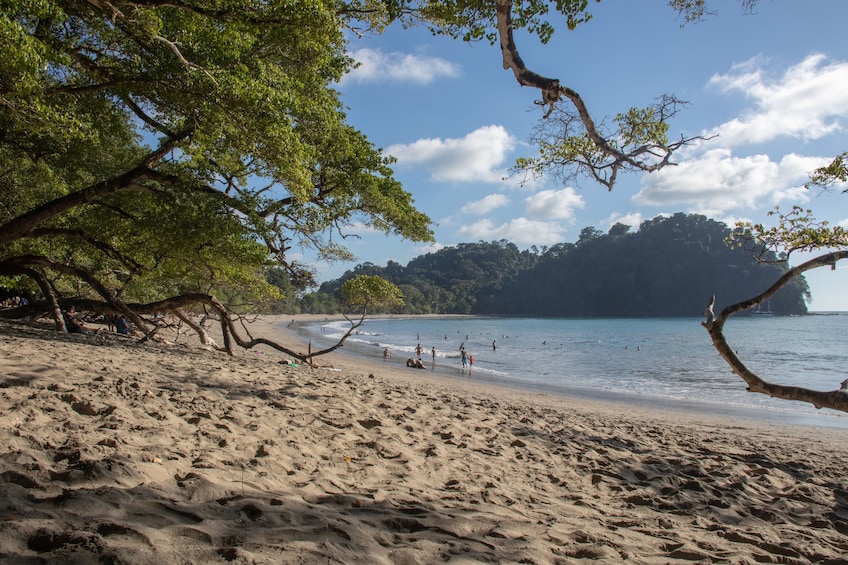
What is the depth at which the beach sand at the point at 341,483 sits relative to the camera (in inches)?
90.0

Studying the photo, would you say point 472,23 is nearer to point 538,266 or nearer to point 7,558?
point 7,558

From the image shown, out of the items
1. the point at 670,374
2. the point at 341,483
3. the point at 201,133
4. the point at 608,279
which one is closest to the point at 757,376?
the point at 341,483

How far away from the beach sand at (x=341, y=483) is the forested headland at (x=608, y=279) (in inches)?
4099

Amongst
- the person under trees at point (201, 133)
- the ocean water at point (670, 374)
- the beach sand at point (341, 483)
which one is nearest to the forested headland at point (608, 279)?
the ocean water at point (670, 374)

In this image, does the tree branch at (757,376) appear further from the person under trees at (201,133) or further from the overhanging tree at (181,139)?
the overhanging tree at (181,139)

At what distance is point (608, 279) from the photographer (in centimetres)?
13025

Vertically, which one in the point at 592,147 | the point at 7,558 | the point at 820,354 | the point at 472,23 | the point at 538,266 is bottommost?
the point at 820,354

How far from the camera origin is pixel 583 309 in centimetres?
13488

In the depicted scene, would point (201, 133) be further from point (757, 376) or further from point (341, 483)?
point (757, 376)

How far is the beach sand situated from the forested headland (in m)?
104

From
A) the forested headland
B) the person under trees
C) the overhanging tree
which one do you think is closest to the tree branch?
the person under trees

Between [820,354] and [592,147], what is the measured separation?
42948 mm

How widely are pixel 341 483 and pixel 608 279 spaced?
449 ft

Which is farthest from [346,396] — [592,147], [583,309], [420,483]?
[583,309]
